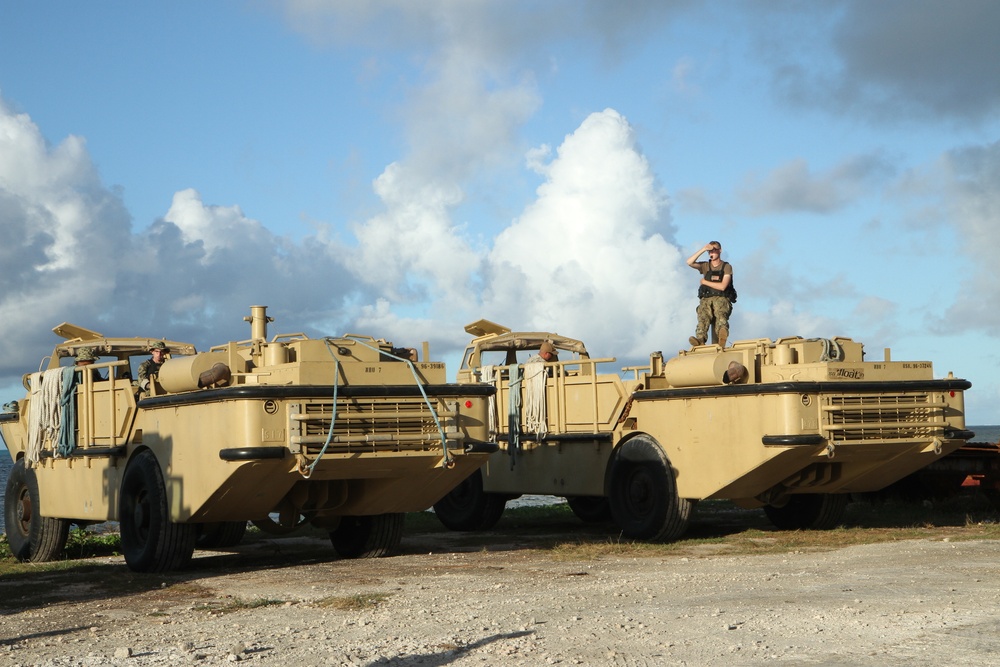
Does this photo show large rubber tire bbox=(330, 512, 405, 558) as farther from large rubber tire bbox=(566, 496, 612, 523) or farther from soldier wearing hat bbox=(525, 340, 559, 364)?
large rubber tire bbox=(566, 496, 612, 523)

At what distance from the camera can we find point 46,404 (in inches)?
513

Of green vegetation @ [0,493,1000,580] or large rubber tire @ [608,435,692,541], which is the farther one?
large rubber tire @ [608,435,692,541]

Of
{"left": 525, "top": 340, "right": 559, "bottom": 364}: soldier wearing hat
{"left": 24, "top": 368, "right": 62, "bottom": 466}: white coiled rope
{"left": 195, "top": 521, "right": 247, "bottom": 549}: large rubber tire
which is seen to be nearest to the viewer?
{"left": 195, "top": 521, "right": 247, "bottom": 549}: large rubber tire

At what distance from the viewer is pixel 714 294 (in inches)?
550

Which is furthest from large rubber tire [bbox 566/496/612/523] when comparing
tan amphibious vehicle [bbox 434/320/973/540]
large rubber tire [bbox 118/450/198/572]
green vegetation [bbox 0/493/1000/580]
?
large rubber tire [bbox 118/450/198/572]

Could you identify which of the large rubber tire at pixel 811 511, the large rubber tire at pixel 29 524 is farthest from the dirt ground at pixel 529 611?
the large rubber tire at pixel 811 511

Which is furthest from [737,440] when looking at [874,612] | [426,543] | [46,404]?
[46,404]

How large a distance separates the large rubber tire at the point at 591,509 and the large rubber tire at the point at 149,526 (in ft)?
20.7

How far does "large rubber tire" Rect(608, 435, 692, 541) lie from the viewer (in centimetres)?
1294

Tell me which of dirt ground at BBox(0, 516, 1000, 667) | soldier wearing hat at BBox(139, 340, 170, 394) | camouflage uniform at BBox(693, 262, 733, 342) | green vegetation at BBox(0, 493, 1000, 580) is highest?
camouflage uniform at BBox(693, 262, 733, 342)

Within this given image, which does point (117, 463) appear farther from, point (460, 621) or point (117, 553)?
point (460, 621)

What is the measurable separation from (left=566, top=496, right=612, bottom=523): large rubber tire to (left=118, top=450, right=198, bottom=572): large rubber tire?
6.31m

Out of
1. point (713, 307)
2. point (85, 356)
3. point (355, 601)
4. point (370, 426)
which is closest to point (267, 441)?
point (370, 426)

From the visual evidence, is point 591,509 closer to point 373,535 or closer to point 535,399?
point 535,399
